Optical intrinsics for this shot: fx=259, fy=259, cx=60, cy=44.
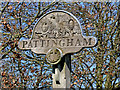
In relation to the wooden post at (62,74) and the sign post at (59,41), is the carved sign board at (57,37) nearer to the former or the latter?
the sign post at (59,41)

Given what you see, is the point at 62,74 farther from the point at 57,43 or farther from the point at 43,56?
the point at 43,56

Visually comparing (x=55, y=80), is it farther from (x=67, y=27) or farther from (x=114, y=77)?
(x=114, y=77)

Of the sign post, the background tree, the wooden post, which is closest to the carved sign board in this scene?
the sign post

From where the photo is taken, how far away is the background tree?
819 centimetres

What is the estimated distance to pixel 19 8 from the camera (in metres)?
8.59

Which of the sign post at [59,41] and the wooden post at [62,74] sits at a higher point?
the sign post at [59,41]

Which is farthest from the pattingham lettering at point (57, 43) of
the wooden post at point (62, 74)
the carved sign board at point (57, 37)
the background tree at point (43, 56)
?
the background tree at point (43, 56)

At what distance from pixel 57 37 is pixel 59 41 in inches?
3.0

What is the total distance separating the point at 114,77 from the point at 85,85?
1.13m

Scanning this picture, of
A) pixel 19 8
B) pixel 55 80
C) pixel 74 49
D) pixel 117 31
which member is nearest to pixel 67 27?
pixel 74 49

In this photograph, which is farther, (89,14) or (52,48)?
(89,14)

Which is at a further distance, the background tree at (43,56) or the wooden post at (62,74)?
the background tree at (43,56)

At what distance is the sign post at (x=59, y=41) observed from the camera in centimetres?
412

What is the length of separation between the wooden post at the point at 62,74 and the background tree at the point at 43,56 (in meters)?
4.09
